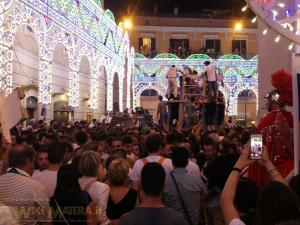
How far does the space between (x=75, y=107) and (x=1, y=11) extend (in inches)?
302

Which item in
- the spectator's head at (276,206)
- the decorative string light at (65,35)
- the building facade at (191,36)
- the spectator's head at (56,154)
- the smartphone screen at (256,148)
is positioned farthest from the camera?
the building facade at (191,36)

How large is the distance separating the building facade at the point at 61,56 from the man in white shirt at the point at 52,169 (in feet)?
20.2

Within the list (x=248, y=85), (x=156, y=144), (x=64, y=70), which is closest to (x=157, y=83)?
(x=248, y=85)

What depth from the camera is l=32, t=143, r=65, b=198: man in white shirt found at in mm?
5508

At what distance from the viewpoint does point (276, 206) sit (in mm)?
2850

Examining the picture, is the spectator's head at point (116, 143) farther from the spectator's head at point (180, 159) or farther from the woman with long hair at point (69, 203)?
the woman with long hair at point (69, 203)

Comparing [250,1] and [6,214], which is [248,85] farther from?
[6,214]

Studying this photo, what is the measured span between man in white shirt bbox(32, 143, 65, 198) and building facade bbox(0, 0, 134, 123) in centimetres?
615

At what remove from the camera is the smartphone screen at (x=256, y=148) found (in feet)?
11.9

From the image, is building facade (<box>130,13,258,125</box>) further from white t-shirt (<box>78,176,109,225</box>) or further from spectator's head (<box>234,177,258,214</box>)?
spectator's head (<box>234,177,258,214</box>)

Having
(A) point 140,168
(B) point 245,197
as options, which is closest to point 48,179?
(A) point 140,168

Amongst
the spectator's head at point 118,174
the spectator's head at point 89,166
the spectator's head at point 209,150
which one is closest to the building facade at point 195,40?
the spectator's head at point 209,150

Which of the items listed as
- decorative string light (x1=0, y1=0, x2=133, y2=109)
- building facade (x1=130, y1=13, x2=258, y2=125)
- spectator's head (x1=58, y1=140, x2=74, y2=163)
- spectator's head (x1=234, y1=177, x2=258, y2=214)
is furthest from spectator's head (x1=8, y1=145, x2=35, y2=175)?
building facade (x1=130, y1=13, x2=258, y2=125)

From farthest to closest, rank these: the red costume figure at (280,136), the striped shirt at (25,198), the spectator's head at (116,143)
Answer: the spectator's head at (116,143), the red costume figure at (280,136), the striped shirt at (25,198)
